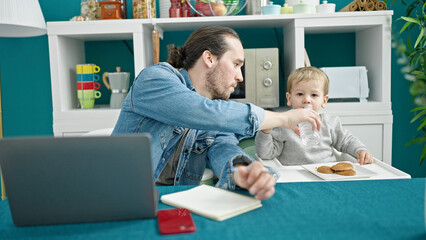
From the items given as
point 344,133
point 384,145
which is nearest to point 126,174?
point 344,133

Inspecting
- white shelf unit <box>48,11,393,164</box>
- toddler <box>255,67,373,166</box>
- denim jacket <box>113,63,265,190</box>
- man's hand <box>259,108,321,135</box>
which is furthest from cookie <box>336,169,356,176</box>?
white shelf unit <box>48,11,393,164</box>

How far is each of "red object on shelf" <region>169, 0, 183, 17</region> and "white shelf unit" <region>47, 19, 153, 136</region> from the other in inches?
6.5

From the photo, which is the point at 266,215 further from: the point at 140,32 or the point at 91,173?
the point at 140,32

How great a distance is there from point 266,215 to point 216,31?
102 cm

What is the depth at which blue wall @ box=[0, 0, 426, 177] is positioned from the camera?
279 cm

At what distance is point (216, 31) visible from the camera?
164 centimetres

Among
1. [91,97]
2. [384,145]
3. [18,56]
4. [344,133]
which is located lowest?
[384,145]

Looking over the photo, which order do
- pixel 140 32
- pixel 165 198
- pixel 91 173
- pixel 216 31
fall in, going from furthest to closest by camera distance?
pixel 140 32
pixel 216 31
pixel 165 198
pixel 91 173

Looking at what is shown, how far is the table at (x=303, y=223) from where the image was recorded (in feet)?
2.28

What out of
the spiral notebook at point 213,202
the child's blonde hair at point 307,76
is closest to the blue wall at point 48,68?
the child's blonde hair at point 307,76

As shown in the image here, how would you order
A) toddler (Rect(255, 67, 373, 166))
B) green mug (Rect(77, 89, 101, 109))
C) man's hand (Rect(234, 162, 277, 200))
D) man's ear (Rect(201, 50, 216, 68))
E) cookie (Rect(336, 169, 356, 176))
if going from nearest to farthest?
1. man's hand (Rect(234, 162, 277, 200))
2. cookie (Rect(336, 169, 356, 176))
3. man's ear (Rect(201, 50, 216, 68))
4. toddler (Rect(255, 67, 373, 166))
5. green mug (Rect(77, 89, 101, 109))

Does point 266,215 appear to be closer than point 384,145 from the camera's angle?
Yes

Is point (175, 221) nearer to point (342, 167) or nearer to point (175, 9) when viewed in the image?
point (342, 167)

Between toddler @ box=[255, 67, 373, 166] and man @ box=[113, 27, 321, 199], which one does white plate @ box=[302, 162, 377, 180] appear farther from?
toddler @ box=[255, 67, 373, 166]
